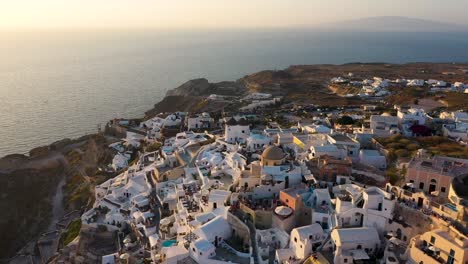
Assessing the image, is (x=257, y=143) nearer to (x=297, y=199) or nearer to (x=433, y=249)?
(x=297, y=199)

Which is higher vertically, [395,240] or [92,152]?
[395,240]

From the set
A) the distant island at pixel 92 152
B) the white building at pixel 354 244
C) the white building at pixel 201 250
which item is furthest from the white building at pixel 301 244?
the distant island at pixel 92 152

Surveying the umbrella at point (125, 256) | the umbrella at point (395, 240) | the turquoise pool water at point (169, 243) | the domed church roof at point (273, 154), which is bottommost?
the umbrella at point (125, 256)

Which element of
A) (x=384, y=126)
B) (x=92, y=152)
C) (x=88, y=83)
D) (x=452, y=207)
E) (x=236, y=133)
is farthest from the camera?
(x=88, y=83)

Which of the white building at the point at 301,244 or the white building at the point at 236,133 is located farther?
A: the white building at the point at 236,133

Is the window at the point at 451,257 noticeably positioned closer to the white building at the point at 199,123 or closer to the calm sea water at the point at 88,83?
the white building at the point at 199,123

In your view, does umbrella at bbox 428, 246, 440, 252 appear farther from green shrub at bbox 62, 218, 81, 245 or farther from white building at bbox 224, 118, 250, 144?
green shrub at bbox 62, 218, 81, 245

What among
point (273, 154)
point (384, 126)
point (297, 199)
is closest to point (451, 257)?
point (297, 199)
